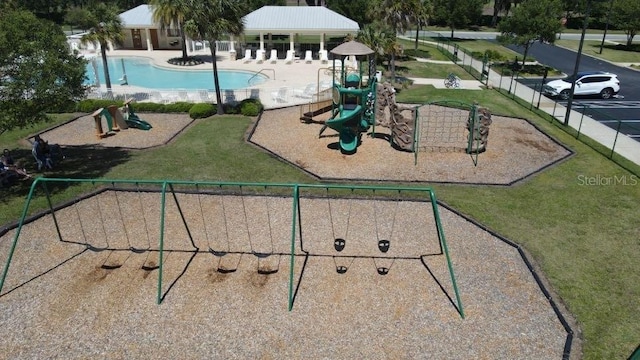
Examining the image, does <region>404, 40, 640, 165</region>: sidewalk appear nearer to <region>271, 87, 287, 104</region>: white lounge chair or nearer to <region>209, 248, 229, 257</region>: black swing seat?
<region>271, 87, 287, 104</region>: white lounge chair

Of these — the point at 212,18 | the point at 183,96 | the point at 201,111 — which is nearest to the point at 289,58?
the point at 183,96

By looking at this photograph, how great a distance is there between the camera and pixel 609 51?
149ft

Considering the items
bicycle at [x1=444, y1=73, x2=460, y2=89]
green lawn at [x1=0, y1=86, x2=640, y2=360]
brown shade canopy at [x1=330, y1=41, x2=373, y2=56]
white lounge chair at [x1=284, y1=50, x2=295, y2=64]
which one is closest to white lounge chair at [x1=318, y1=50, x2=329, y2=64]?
white lounge chair at [x1=284, y1=50, x2=295, y2=64]

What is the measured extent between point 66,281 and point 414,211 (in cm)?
988

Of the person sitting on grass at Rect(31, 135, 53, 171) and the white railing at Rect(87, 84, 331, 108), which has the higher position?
the white railing at Rect(87, 84, 331, 108)

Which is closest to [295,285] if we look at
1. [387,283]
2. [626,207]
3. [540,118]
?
[387,283]

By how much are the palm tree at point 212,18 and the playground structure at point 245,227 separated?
9.65 metres

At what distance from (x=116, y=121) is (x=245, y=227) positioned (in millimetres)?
12498

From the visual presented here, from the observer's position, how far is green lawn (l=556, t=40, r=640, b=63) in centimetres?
4169

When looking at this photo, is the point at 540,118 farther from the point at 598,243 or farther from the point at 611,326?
the point at 611,326

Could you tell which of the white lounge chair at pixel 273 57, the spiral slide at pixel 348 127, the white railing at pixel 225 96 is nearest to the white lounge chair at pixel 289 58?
the white lounge chair at pixel 273 57

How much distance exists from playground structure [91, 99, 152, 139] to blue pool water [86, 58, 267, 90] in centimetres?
1036

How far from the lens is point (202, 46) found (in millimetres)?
43469

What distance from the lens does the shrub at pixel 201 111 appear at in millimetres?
23875
